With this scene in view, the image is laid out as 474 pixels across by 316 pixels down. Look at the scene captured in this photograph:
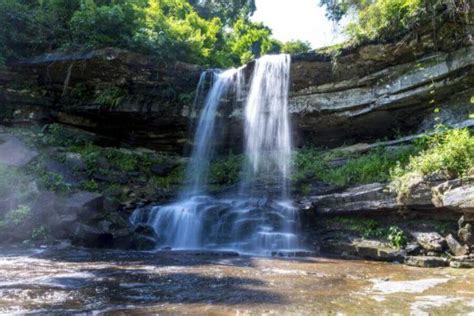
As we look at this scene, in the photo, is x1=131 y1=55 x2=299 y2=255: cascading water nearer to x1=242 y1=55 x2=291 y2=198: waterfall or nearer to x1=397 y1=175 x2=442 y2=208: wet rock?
x1=242 y1=55 x2=291 y2=198: waterfall

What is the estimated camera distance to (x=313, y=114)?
13.8 metres

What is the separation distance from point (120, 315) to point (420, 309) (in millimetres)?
3052

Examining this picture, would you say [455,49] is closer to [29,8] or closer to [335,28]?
[335,28]

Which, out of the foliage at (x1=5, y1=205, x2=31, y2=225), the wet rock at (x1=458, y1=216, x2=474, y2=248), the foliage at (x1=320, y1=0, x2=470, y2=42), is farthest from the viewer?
the foliage at (x1=320, y1=0, x2=470, y2=42)

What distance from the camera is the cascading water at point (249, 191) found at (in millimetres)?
10305

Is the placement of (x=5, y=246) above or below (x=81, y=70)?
below

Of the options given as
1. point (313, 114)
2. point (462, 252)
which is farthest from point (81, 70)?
point (462, 252)

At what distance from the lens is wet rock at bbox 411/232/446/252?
25.7ft

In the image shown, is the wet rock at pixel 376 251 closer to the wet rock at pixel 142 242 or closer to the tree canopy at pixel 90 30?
the wet rock at pixel 142 242

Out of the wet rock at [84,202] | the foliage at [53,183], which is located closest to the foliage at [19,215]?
the wet rock at [84,202]

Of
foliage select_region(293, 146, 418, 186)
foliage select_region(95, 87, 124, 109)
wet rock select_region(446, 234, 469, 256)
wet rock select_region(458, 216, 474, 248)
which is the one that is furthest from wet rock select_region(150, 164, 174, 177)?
wet rock select_region(458, 216, 474, 248)

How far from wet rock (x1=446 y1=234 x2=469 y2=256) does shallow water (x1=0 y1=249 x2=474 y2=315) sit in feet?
2.50

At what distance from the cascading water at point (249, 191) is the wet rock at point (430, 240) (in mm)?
2859

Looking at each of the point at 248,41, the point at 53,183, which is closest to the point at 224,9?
the point at 248,41
